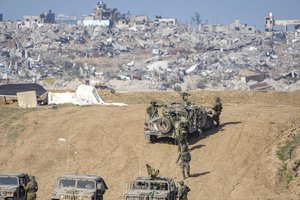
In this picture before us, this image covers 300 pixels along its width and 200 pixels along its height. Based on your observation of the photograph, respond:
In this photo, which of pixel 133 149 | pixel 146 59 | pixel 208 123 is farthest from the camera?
pixel 146 59

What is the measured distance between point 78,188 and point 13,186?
1.79 m

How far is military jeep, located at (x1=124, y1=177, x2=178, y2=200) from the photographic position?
20.5 metres

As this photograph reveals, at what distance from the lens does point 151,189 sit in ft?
69.3

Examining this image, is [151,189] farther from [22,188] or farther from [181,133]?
[181,133]

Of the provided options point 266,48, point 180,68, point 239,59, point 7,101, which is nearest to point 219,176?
point 7,101

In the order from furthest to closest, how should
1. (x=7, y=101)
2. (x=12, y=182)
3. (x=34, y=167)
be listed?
(x=7, y=101) < (x=34, y=167) < (x=12, y=182)

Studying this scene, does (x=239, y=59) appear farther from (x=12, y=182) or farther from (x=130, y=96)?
(x=12, y=182)

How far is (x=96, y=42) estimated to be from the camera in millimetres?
149625

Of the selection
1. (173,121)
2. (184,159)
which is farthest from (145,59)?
(184,159)

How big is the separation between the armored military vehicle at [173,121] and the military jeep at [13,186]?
8.10 metres

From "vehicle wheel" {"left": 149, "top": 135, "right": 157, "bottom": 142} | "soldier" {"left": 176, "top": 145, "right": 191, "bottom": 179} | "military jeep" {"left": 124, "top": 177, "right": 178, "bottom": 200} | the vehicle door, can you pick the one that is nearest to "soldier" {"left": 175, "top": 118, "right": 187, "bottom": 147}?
"soldier" {"left": 176, "top": 145, "right": 191, "bottom": 179}

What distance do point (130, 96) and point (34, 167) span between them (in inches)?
718

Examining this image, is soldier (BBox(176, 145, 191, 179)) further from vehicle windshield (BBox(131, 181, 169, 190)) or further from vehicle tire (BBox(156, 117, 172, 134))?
vehicle windshield (BBox(131, 181, 169, 190))

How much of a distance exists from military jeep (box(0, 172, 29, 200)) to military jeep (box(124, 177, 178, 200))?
2.97 m
